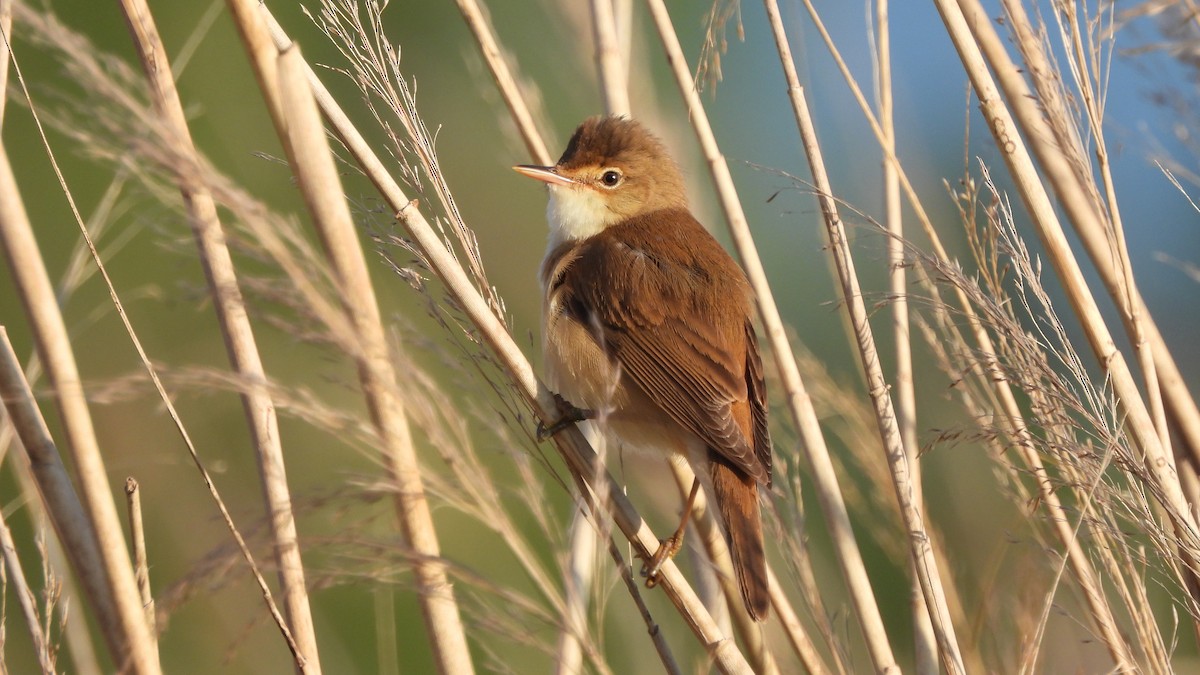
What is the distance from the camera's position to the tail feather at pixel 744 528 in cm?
195

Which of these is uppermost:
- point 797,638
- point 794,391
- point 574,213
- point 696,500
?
point 574,213

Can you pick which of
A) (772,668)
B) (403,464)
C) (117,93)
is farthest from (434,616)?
(117,93)

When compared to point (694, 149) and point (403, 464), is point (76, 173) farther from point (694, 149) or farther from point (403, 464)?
point (403, 464)

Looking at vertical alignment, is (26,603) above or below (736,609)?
above

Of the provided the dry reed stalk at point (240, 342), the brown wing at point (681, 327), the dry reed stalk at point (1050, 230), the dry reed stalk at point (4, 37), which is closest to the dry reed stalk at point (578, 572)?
the brown wing at point (681, 327)

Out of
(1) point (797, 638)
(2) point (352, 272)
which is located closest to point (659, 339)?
(1) point (797, 638)

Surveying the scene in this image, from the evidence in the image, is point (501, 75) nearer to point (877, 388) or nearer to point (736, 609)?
point (877, 388)

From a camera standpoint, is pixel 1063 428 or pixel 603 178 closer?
pixel 1063 428

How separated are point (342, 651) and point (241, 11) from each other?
8.12ft

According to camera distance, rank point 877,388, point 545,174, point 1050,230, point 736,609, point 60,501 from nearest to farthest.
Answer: point 60,501 < point 1050,230 < point 877,388 < point 736,609 < point 545,174

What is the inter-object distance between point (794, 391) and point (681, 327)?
316mm

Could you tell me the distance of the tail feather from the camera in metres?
1.95

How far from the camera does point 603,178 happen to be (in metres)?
2.93

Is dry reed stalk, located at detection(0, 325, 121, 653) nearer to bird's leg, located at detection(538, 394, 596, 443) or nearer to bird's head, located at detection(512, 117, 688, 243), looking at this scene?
bird's leg, located at detection(538, 394, 596, 443)
